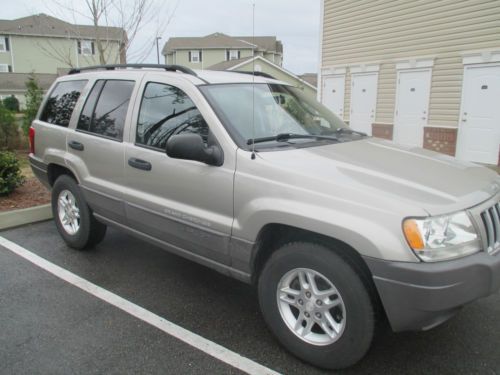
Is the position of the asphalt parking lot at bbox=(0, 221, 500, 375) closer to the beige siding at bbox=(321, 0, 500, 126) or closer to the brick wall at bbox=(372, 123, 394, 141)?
the beige siding at bbox=(321, 0, 500, 126)

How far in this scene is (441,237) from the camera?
89.9 inches

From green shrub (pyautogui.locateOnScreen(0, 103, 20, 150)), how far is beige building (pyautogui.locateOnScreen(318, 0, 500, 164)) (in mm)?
9247

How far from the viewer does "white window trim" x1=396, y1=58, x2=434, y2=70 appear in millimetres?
10797

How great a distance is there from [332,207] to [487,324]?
180 cm

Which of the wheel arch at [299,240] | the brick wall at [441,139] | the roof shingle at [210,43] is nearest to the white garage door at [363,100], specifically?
the brick wall at [441,139]

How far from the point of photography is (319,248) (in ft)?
8.45

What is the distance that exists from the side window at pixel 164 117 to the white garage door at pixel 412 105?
8862mm

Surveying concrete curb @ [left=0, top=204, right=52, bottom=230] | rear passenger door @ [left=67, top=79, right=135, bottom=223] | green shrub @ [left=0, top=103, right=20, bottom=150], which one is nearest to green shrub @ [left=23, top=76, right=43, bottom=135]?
green shrub @ [left=0, top=103, right=20, bottom=150]

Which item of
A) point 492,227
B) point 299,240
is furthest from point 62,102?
point 492,227

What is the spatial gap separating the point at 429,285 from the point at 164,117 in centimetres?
239

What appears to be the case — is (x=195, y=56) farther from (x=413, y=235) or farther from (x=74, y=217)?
(x=413, y=235)

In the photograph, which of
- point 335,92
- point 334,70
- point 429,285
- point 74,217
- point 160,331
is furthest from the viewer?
point 335,92

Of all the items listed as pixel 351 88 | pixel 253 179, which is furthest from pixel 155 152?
pixel 351 88

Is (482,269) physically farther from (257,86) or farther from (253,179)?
(257,86)
